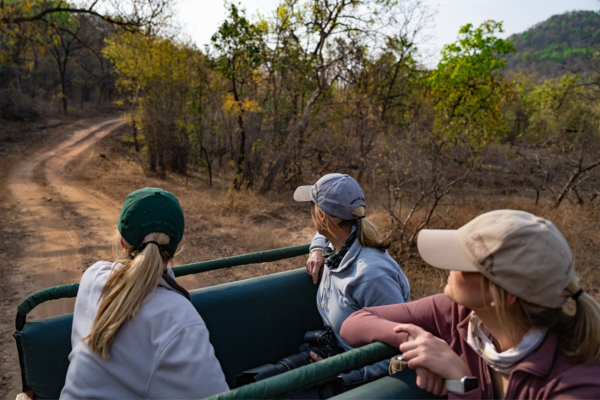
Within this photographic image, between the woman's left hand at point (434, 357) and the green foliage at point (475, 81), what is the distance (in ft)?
32.4

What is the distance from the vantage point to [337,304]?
1983 mm

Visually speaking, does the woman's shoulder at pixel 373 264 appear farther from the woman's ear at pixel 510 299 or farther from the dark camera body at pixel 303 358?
the woman's ear at pixel 510 299

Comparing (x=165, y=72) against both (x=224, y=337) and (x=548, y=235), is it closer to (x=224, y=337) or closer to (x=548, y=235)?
(x=224, y=337)

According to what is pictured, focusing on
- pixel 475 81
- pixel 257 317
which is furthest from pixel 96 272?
pixel 475 81

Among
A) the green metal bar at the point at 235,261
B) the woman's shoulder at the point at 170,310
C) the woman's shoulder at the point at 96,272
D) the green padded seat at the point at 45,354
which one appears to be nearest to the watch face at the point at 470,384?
the woman's shoulder at the point at 170,310

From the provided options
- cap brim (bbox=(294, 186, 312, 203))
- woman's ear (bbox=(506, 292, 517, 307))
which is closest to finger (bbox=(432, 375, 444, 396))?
woman's ear (bbox=(506, 292, 517, 307))

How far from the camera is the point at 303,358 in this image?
2057mm

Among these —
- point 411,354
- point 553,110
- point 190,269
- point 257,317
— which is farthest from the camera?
point 553,110

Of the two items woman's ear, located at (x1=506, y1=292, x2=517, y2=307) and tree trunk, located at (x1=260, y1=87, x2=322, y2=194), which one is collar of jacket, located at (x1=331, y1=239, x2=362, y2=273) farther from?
tree trunk, located at (x1=260, y1=87, x2=322, y2=194)

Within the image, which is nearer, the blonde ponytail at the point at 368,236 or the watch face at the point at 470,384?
the watch face at the point at 470,384

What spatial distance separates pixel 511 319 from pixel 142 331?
1.05 metres

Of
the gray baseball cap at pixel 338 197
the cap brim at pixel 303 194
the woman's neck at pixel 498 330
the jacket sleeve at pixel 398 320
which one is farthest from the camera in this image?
the cap brim at pixel 303 194

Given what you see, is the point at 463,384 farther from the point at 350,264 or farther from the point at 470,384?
the point at 350,264

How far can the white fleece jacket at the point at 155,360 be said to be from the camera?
4.02ft
